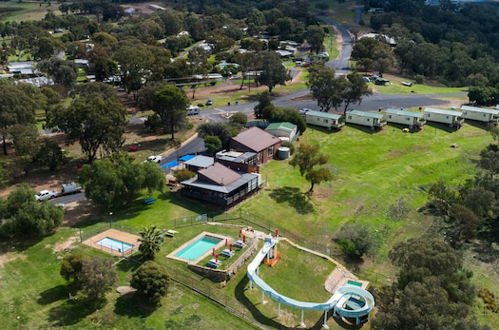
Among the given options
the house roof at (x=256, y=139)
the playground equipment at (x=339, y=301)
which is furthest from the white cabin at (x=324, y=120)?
the playground equipment at (x=339, y=301)

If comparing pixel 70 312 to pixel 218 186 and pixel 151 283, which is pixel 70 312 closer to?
pixel 151 283

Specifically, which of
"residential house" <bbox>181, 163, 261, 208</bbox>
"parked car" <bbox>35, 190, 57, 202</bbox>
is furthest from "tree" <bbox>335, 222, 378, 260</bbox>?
"parked car" <bbox>35, 190, 57, 202</bbox>

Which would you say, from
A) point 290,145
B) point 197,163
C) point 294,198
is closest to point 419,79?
point 290,145

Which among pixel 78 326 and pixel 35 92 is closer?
pixel 78 326

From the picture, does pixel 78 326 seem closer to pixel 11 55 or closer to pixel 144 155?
pixel 144 155

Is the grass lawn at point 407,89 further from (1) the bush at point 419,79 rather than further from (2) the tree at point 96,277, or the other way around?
(2) the tree at point 96,277

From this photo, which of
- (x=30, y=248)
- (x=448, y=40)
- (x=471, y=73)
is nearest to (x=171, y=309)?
(x=30, y=248)
